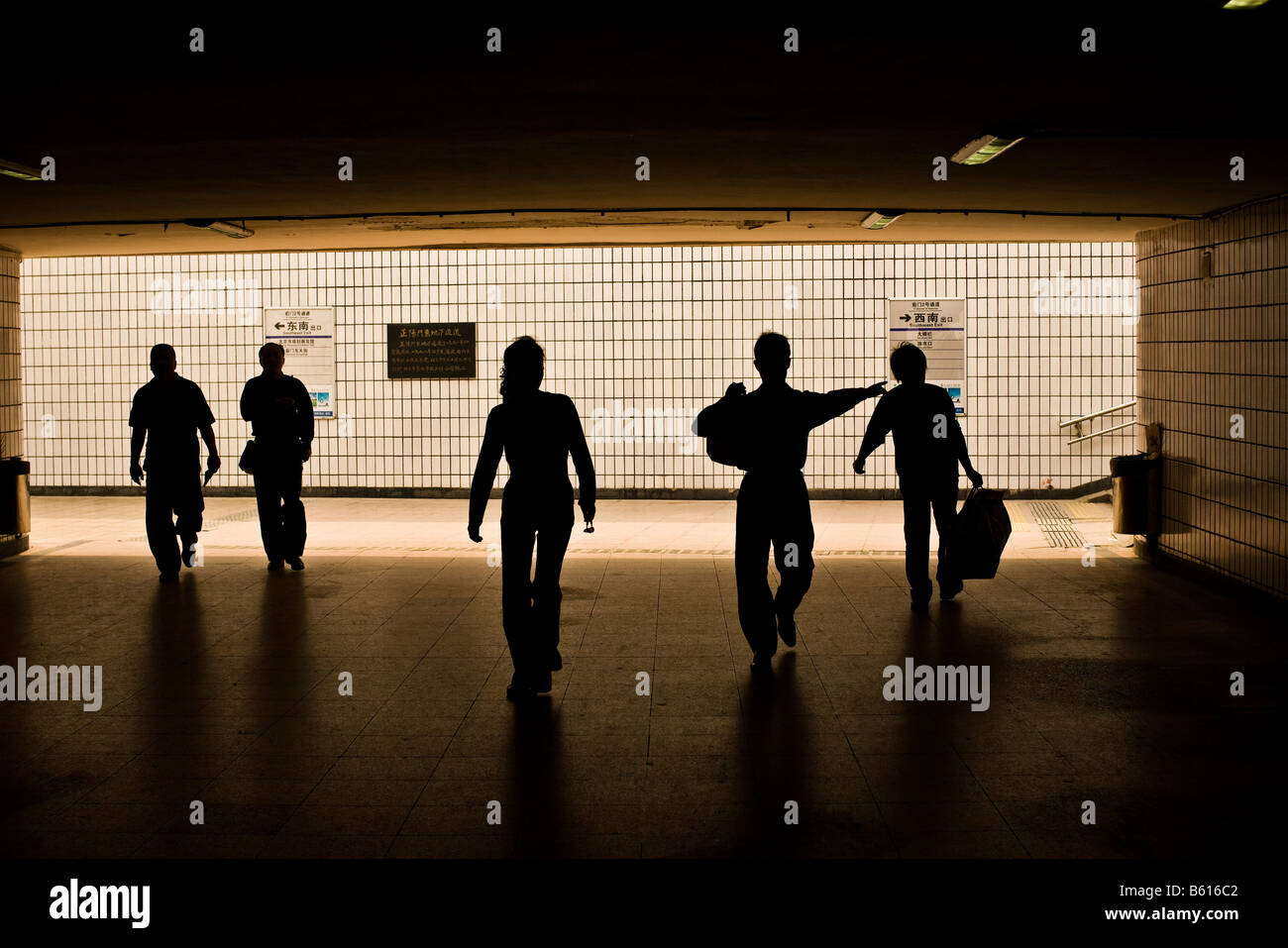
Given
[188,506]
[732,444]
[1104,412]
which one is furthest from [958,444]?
[1104,412]

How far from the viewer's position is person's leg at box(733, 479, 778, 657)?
607cm

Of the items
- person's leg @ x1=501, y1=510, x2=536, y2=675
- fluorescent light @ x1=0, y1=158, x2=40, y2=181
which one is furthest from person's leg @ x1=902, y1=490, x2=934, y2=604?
fluorescent light @ x1=0, y1=158, x2=40, y2=181

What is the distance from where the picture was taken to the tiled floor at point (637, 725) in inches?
157

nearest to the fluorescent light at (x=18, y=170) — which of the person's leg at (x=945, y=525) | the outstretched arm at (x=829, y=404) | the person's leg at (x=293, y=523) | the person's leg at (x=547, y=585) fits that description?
the person's leg at (x=293, y=523)

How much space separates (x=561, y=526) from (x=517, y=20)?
7.78 ft

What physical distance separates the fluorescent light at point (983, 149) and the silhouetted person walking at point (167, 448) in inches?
229

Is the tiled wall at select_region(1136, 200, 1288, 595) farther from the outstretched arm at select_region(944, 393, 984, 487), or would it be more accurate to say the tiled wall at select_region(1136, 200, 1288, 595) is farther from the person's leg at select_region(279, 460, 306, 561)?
the person's leg at select_region(279, 460, 306, 561)

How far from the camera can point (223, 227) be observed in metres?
10.2

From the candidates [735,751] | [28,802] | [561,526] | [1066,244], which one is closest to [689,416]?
[1066,244]

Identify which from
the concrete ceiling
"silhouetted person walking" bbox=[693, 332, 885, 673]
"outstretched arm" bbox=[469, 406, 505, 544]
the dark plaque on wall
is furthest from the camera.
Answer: the dark plaque on wall

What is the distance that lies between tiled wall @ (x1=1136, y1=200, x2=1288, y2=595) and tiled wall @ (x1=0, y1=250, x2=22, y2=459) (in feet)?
34.4
